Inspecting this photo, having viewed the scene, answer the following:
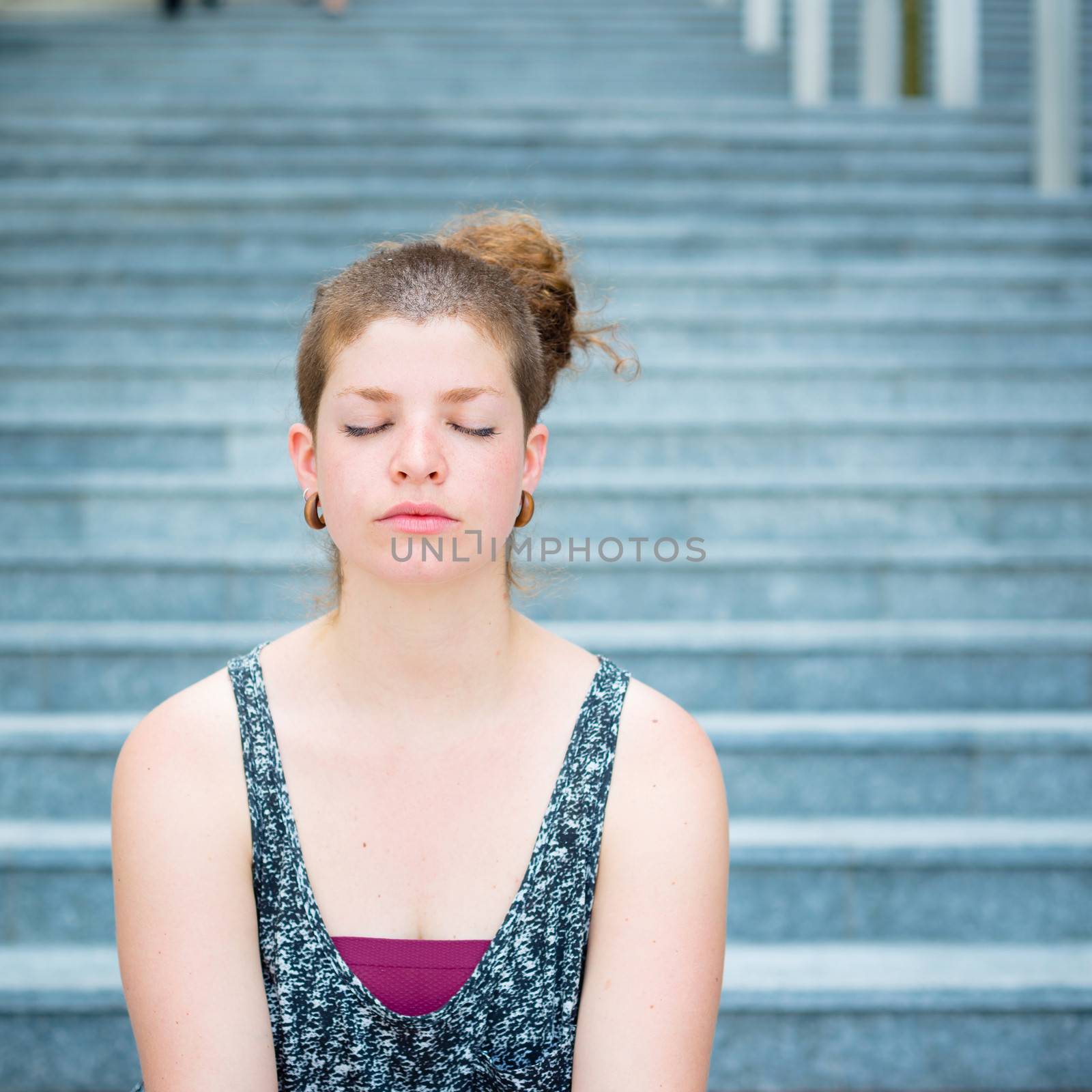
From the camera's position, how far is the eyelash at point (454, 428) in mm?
1103

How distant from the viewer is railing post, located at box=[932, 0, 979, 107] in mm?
5258

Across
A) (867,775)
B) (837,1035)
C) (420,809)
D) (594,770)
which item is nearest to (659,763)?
(594,770)

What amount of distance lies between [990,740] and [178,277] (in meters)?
2.65

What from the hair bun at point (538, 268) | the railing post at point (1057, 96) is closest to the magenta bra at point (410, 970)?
the hair bun at point (538, 268)

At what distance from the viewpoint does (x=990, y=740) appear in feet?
8.16

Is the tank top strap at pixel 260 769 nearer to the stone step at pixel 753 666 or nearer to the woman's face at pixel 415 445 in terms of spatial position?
Answer: the woman's face at pixel 415 445

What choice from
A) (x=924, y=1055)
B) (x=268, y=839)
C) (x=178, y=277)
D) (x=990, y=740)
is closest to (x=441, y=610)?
(x=268, y=839)

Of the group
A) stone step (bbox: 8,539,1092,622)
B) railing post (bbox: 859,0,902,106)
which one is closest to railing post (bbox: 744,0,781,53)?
railing post (bbox: 859,0,902,106)

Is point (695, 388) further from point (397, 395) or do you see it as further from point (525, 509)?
point (397, 395)

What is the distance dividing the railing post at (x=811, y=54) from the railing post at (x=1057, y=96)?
120cm

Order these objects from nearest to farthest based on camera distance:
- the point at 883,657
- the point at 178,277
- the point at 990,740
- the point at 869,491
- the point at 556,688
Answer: the point at 556,688, the point at 990,740, the point at 883,657, the point at 869,491, the point at 178,277

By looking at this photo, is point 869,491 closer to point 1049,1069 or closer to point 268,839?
point 1049,1069

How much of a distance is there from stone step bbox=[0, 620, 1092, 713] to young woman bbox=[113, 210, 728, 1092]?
4.80ft

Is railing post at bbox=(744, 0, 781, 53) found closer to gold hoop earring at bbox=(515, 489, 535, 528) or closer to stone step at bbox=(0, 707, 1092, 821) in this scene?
stone step at bbox=(0, 707, 1092, 821)
